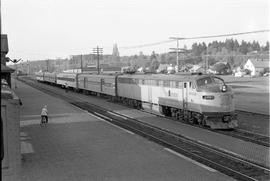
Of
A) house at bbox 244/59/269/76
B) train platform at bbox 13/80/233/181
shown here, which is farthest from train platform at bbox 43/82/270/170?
house at bbox 244/59/269/76

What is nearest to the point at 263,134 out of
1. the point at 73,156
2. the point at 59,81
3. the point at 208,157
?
the point at 208,157

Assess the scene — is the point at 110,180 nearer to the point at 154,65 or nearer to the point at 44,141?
the point at 44,141

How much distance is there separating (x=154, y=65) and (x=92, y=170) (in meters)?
145

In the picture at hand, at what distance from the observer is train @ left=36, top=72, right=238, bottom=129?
19.6 m

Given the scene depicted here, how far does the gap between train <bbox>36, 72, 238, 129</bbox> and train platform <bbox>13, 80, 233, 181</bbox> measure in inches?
158

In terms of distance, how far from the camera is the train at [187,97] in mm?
19578

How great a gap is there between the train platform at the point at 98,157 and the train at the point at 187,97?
401 centimetres

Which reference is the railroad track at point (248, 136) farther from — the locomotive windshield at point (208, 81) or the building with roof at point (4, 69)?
the building with roof at point (4, 69)

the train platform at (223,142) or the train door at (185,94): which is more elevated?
the train door at (185,94)

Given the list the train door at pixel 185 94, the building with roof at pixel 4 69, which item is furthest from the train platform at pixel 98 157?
the train door at pixel 185 94

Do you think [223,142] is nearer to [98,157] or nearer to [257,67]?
[98,157]

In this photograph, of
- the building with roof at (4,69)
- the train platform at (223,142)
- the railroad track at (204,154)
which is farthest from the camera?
the train platform at (223,142)

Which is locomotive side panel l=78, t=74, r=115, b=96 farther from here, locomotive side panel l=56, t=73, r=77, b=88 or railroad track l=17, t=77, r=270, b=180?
railroad track l=17, t=77, r=270, b=180

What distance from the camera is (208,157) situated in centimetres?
1383
